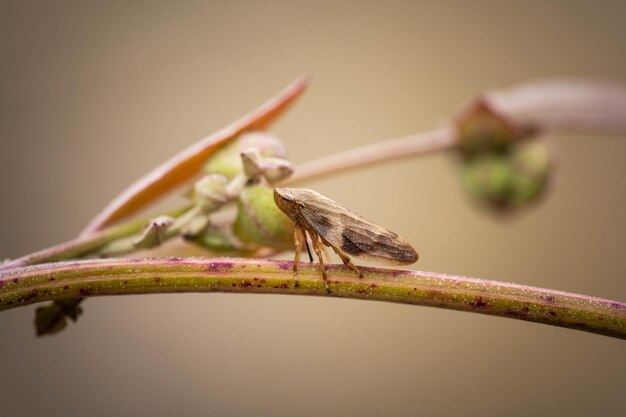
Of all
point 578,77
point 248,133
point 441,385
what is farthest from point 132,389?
point 578,77

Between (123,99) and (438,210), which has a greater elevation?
(123,99)

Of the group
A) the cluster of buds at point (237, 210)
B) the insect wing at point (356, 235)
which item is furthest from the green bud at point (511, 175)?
the cluster of buds at point (237, 210)

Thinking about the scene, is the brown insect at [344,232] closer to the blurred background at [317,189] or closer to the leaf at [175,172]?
the leaf at [175,172]

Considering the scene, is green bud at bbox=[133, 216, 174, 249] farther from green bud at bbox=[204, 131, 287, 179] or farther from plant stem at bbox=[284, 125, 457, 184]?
plant stem at bbox=[284, 125, 457, 184]

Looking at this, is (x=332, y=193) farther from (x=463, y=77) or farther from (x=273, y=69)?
(x=463, y=77)

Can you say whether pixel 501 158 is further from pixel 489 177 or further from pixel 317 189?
pixel 317 189

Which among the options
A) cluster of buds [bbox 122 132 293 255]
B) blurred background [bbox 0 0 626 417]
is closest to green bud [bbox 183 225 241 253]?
cluster of buds [bbox 122 132 293 255]
